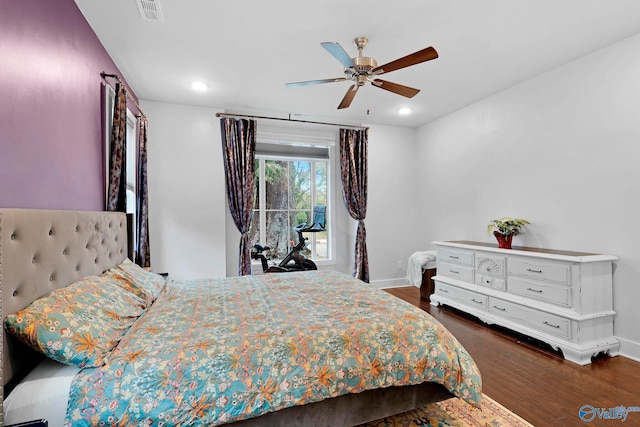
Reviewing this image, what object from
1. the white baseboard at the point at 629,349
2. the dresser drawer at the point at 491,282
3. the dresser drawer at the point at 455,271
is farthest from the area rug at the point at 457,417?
the dresser drawer at the point at 455,271

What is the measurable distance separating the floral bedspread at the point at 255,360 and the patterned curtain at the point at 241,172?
6.81 feet

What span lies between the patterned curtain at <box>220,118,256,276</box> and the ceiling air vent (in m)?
1.90

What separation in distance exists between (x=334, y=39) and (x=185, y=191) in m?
2.65

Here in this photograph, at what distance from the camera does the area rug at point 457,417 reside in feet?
5.78

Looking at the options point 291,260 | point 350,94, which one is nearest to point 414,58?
point 350,94

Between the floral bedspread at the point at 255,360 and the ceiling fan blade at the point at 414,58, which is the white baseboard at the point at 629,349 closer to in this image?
the floral bedspread at the point at 255,360

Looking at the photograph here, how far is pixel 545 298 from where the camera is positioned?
2.75m

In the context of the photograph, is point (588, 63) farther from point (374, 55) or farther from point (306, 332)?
point (306, 332)

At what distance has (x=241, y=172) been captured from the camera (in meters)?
4.15

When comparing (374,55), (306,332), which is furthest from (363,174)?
(306,332)

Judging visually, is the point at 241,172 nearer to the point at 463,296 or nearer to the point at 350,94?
the point at 350,94

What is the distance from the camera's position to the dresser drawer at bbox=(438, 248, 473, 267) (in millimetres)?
3561

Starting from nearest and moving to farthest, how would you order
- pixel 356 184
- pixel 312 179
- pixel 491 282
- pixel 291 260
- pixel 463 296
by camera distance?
pixel 491 282 < pixel 463 296 < pixel 291 260 < pixel 356 184 < pixel 312 179

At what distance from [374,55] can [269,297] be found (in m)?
2.34
